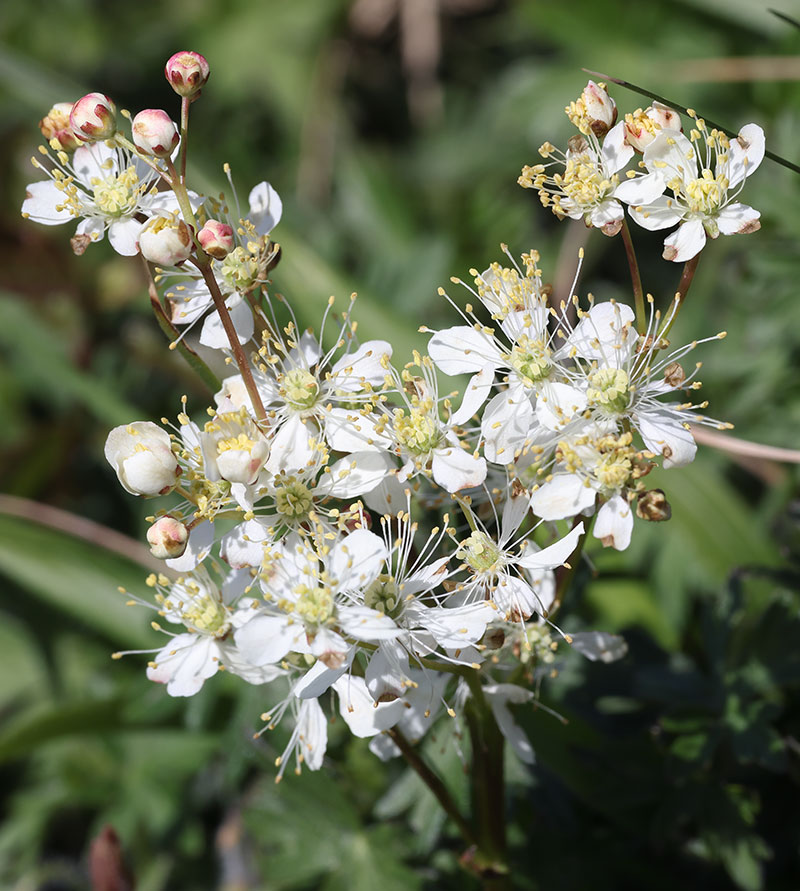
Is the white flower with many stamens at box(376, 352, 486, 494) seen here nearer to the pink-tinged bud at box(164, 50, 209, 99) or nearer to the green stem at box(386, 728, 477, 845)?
the green stem at box(386, 728, 477, 845)

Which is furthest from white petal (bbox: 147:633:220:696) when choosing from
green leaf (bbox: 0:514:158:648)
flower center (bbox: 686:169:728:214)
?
green leaf (bbox: 0:514:158:648)

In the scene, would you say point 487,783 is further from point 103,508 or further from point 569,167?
point 103,508

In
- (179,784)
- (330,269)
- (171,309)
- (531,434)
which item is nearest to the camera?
(531,434)

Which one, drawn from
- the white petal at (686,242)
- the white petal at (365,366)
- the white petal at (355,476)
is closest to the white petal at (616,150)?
the white petal at (686,242)

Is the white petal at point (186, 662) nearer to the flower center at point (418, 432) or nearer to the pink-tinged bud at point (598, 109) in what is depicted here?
the flower center at point (418, 432)

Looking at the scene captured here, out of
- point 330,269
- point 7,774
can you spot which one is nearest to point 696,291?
point 330,269
